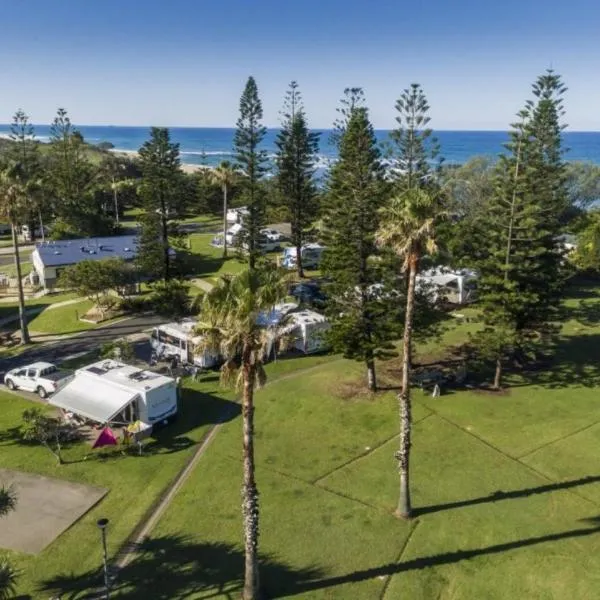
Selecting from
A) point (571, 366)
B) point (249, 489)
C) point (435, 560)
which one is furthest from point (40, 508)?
point (571, 366)

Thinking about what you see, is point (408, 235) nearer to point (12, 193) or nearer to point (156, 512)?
point (156, 512)

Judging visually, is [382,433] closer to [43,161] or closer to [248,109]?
[248,109]

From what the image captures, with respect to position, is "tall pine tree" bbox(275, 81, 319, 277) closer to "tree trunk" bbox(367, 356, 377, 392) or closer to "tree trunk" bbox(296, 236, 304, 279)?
"tree trunk" bbox(296, 236, 304, 279)

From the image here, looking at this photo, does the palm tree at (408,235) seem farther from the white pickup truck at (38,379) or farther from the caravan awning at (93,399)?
the white pickup truck at (38,379)

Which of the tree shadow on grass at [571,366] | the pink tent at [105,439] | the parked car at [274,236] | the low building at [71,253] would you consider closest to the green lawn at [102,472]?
the pink tent at [105,439]

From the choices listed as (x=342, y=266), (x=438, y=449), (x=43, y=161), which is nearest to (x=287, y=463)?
(x=438, y=449)
